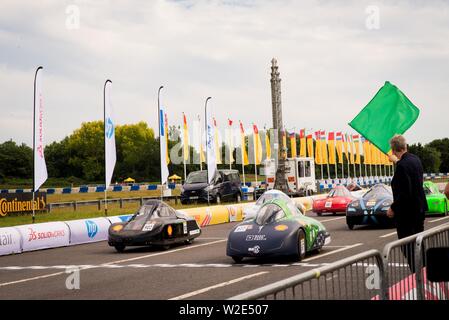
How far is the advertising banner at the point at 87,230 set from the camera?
22.3 m

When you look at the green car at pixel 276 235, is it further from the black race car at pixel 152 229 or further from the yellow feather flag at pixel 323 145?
the yellow feather flag at pixel 323 145

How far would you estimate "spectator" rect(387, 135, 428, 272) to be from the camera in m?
8.83

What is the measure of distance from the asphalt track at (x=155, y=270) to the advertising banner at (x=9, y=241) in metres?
0.44

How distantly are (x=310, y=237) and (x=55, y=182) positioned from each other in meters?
98.4

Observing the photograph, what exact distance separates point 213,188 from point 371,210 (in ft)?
71.0

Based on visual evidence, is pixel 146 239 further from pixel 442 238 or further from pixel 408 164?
pixel 442 238

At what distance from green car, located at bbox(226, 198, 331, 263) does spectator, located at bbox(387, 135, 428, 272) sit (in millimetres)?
5226

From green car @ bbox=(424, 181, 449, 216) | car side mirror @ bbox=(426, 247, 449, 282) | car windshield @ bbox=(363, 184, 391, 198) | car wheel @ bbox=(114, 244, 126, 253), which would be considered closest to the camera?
car side mirror @ bbox=(426, 247, 449, 282)

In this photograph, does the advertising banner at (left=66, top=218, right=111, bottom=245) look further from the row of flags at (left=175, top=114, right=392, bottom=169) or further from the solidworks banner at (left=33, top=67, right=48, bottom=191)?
the row of flags at (left=175, top=114, right=392, bottom=169)

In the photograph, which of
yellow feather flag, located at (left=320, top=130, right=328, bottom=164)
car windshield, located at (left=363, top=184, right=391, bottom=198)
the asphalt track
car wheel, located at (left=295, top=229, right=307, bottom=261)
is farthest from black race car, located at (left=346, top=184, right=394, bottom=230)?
yellow feather flag, located at (left=320, top=130, right=328, bottom=164)

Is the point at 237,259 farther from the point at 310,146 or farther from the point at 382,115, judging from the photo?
the point at 310,146

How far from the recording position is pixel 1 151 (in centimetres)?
10781

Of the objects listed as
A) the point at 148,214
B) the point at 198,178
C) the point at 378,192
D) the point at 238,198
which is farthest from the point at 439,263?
the point at 238,198

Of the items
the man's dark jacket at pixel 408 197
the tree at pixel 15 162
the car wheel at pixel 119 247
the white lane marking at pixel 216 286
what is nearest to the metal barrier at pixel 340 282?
the man's dark jacket at pixel 408 197
